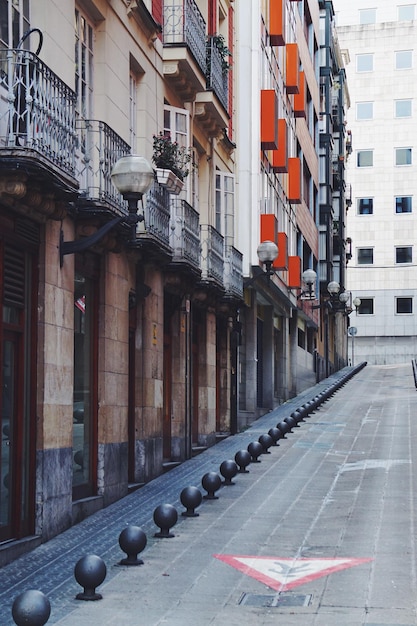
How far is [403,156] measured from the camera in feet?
268

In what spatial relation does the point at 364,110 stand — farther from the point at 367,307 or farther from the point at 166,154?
the point at 166,154

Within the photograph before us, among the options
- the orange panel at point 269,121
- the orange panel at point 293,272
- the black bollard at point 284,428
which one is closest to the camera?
the black bollard at point 284,428

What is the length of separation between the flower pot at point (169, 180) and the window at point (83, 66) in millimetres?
3310

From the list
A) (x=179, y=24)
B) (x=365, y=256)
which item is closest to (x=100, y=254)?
(x=179, y=24)

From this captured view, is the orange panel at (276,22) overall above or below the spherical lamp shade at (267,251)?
above

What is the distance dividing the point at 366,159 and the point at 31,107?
71746 mm

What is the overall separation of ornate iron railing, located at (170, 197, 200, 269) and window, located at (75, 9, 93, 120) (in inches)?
181

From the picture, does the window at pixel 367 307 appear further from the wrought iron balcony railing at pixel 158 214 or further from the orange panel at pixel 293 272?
the wrought iron balcony railing at pixel 158 214

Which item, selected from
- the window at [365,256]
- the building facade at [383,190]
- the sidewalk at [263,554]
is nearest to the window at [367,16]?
the building facade at [383,190]

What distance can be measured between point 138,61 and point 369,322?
211 ft

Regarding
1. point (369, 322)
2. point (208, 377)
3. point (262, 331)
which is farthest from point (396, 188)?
point (208, 377)

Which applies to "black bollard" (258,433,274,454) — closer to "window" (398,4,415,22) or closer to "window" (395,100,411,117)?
"window" (395,100,411,117)

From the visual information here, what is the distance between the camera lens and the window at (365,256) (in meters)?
81.5

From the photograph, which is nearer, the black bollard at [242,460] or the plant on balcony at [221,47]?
the black bollard at [242,460]
